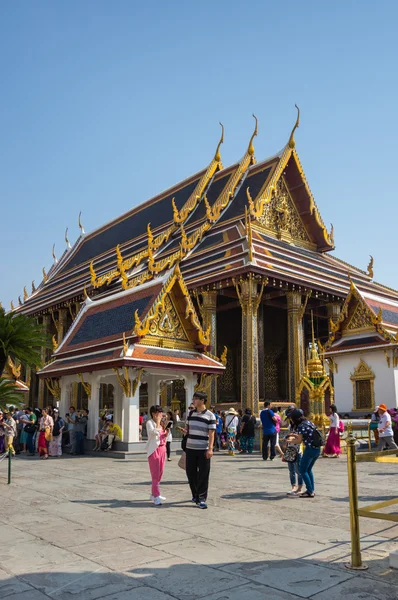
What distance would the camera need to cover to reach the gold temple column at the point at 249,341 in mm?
18969

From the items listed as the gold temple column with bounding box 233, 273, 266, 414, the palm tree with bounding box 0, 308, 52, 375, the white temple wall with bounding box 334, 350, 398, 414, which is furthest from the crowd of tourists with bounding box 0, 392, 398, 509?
the white temple wall with bounding box 334, 350, 398, 414

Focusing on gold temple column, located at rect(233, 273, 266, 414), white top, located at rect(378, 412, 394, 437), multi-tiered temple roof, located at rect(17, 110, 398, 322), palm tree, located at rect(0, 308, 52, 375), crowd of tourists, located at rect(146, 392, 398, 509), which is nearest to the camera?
crowd of tourists, located at rect(146, 392, 398, 509)

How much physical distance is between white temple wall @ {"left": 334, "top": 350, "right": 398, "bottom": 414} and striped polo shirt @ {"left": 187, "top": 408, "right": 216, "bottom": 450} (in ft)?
36.0

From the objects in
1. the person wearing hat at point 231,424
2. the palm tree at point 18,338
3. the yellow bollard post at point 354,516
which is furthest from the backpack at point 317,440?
the person wearing hat at point 231,424

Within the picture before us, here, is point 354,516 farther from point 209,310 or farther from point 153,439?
point 209,310

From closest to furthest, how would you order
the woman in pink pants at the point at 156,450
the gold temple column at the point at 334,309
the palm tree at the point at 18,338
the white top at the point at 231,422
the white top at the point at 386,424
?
the woman in pink pants at the point at 156,450 → the palm tree at the point at 18,338 → the white top at the point at 386,424 → the white top at the point at 231,422 → the gold temple column at the point at 334,309

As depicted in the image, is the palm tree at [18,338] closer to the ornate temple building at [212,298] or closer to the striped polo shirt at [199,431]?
the striped polo shirt at [199,431]

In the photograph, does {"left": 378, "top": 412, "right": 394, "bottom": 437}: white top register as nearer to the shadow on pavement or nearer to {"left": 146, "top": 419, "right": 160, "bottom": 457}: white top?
{"left": 146, "top": 419, "right": 160, "bottom": 457}: white top

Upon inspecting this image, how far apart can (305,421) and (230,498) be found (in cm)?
136

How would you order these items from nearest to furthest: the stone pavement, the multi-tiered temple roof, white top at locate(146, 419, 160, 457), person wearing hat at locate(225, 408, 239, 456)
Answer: the stone pavement < white top at locate(146, 419, 160, 457) < person wearing hat at locate(225, 408, 239, 456) < the multi-tiered temple roof

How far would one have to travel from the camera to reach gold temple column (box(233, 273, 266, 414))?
1897 centimetres

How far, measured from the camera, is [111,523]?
5.55 m

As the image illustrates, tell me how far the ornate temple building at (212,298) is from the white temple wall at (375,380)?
1.12ft

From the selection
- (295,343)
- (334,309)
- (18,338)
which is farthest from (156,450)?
(334,309)
